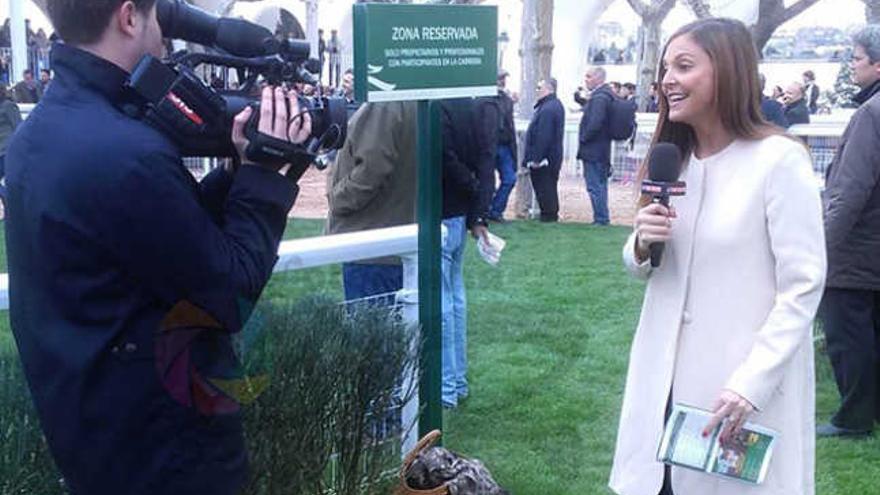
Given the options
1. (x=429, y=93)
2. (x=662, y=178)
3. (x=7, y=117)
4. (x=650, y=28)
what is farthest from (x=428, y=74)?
(x=650, y=28)

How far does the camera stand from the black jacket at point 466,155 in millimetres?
6016

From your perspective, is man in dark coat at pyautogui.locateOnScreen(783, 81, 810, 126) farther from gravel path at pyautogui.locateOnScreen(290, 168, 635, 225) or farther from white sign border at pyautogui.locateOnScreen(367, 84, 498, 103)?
white sign border at pyautogui.locateOnScreen(367, 84, 498, 103)

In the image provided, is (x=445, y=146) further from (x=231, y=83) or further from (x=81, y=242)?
(x=81, y=242)

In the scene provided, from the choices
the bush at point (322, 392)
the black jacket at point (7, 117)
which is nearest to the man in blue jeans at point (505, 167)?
the black jacket at point (7, 117)

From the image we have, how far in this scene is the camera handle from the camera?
222cm

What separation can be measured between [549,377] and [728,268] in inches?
154

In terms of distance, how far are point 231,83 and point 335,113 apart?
0.96 ft

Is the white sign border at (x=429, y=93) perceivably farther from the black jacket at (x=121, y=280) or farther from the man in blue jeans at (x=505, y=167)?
the man in blue jeans at (x=505, y=167)

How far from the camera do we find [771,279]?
2887 millimetres

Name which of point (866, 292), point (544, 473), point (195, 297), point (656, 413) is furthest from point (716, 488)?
point (866, 292)

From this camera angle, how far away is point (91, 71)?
212 centimetres

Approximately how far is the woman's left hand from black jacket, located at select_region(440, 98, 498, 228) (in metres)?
3.26

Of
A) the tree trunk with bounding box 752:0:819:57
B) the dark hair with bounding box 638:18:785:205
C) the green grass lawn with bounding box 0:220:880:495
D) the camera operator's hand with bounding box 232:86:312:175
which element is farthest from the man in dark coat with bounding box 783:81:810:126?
the camera operator's hand with bounding box 232:86:312:175

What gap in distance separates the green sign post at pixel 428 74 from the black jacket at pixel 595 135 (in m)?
9.71
